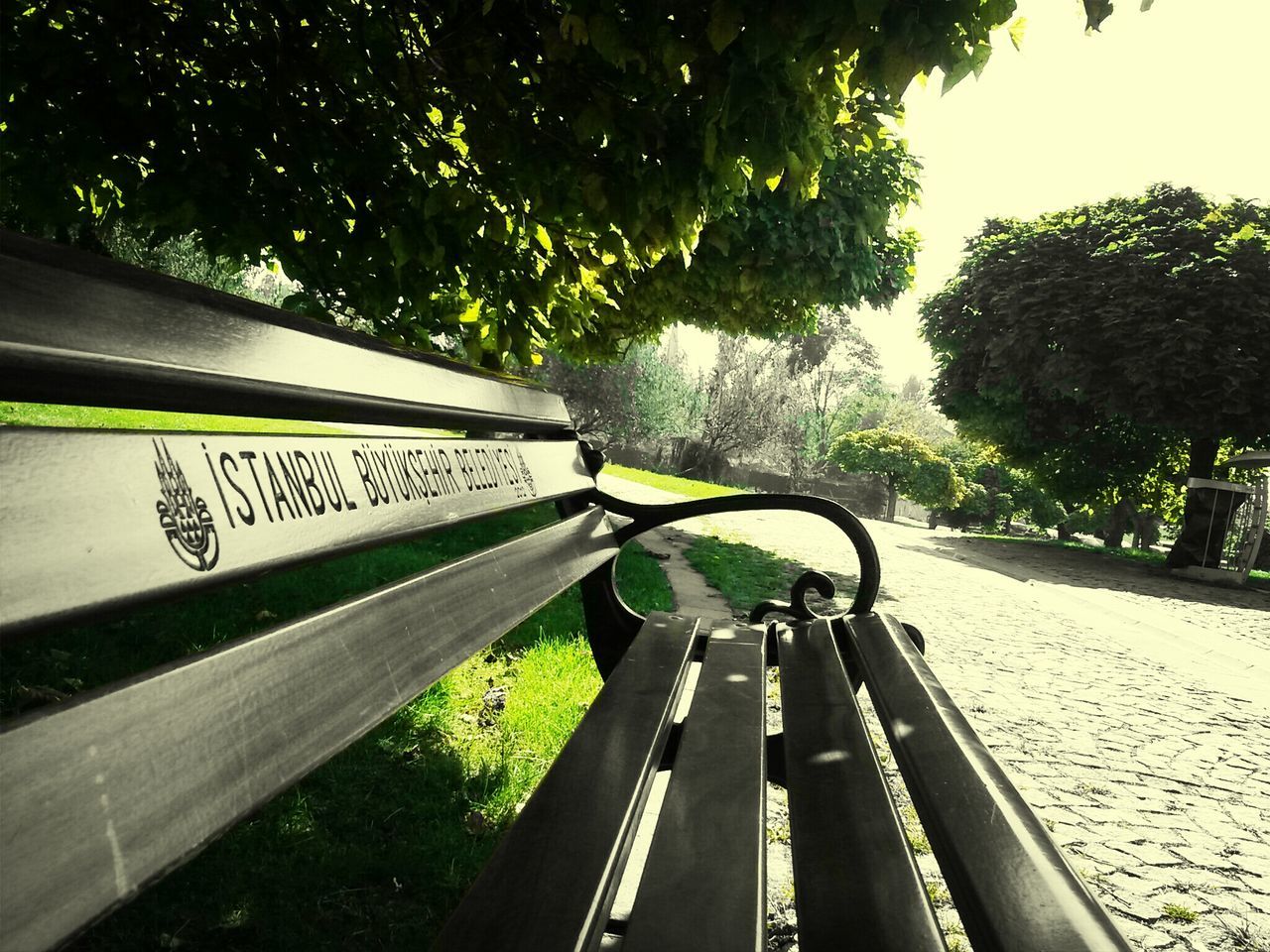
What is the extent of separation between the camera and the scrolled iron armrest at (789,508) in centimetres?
246

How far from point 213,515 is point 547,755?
1.92m

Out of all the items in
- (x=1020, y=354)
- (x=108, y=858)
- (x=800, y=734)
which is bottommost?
(x=800, y=734)

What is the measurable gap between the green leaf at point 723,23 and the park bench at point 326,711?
3.13ft

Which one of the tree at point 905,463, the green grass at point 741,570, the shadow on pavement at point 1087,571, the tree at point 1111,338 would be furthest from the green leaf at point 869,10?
the tree at point 905,463

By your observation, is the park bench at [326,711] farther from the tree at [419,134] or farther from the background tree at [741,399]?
the background tree at [741,399]

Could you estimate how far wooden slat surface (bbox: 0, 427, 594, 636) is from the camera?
1.83ft

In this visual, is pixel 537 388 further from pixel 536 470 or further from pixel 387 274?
pixel 387 274

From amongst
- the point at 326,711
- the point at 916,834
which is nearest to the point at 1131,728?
the point at 916,834

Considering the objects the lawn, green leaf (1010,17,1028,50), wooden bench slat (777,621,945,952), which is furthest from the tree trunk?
wooden bench slat (777,621,945,952)

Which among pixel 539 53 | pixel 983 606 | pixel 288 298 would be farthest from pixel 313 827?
pixel 983 606

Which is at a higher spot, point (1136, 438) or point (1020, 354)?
point (1020, 354)

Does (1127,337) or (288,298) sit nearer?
(288,298)

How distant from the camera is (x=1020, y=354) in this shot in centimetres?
1705

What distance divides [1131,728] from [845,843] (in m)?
3.67
